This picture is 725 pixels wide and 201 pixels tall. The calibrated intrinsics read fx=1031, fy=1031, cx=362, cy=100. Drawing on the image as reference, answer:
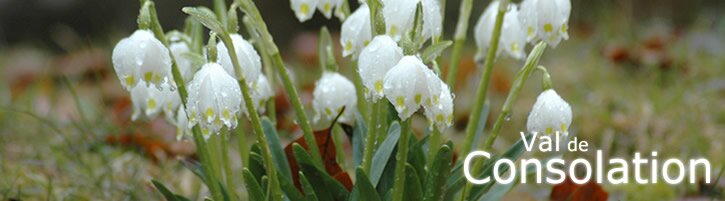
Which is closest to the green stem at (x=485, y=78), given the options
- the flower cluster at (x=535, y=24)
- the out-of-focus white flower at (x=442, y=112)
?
the flower cluster at (x=535, y=24)

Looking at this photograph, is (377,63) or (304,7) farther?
(304,7)

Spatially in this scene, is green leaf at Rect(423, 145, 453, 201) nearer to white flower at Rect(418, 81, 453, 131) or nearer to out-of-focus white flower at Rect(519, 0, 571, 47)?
white flower at Rect(418, 81, 453, 131)

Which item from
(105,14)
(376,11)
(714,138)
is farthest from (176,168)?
(105,14)

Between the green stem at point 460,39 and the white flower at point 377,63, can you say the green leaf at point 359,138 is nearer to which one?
the green stem at point 460,39

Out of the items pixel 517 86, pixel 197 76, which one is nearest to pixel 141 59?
pixel 197 76

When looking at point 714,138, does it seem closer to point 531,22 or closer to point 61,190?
point 531,22

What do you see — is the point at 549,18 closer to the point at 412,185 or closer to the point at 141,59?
the point at 412,185
